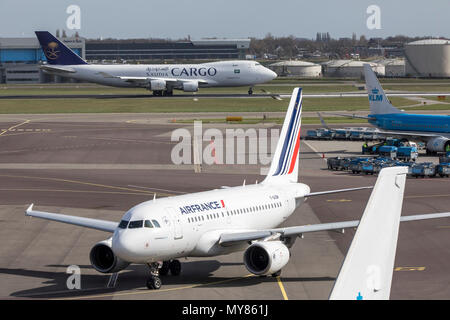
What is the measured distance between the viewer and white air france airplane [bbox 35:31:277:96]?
170m

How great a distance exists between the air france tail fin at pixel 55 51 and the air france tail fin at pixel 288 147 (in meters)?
135

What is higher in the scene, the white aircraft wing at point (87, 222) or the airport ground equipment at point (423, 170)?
the white aircraft wing at point (87, 222)

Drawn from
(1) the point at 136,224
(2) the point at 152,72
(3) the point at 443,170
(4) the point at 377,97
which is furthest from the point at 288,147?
(2) the point at 152,72

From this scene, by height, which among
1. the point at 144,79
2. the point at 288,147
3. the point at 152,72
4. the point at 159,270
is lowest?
the point at 159,270

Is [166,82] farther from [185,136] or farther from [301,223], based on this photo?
[301,223]

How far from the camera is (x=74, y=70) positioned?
566 feet

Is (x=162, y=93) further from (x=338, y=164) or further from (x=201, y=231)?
(x=201, y=231)

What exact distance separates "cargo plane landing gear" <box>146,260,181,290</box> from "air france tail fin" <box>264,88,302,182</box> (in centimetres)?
805

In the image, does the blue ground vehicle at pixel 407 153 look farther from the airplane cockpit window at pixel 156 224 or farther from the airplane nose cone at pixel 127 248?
the airplane nose cone at pixel 127 248

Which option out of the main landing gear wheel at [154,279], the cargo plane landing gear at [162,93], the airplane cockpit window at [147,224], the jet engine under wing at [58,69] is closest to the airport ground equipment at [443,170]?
the main landing gear wheel at [154,279]

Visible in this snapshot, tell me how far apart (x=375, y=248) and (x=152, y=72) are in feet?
528

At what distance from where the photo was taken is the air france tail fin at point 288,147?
39.9 metres

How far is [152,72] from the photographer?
559ft
